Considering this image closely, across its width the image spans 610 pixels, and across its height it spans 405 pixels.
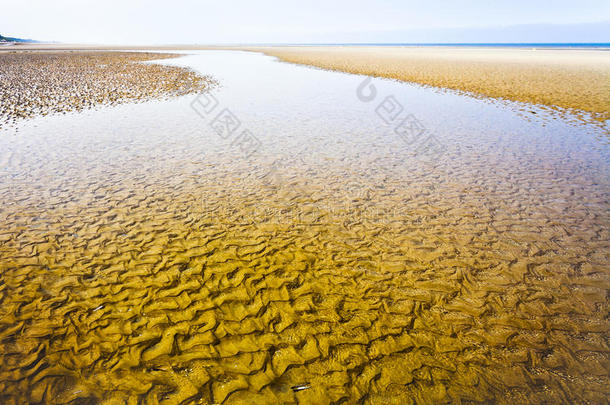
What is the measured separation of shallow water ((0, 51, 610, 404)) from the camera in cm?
455

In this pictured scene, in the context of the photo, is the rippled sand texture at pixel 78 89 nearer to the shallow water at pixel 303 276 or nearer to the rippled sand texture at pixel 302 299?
the shallow water at pixel 303 276

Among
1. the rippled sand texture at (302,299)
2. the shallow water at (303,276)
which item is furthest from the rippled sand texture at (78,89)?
the rippled sand texture at (302,299)

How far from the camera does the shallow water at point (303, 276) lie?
14.9 feet

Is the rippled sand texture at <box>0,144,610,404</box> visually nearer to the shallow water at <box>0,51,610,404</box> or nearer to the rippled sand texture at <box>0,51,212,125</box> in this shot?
the shallow water at <box>0,51,610,404</box>

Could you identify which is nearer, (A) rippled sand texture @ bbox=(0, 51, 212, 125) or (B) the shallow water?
(B) the shallow water

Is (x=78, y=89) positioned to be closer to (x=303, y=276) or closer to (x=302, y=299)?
(x=303, y=276)

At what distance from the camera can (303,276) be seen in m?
6.49

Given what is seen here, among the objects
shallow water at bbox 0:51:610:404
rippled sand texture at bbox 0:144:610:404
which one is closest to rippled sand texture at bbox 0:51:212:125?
shallow water at bbox 0:51:610:404

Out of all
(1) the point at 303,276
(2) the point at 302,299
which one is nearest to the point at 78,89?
(1) the point at 303,276

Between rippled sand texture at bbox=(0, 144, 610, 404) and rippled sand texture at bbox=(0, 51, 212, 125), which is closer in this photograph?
rippled sand texture at bbox=(0, 144, 610, 404)

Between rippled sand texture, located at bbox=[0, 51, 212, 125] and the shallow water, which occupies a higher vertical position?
rippled sand texture, located at bbox=[0, 51, 212, 125]

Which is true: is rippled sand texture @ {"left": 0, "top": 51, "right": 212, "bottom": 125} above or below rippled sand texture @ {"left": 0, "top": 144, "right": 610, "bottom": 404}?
above

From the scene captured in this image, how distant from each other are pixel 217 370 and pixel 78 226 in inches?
239

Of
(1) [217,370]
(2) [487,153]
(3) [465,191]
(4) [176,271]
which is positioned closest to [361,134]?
(2) [487,153]
